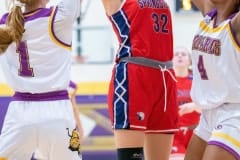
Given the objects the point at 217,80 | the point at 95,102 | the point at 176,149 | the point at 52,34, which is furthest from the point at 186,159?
the point at 95,102

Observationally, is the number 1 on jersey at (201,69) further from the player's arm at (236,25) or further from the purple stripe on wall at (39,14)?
the purple stripe on wall at (39,14)

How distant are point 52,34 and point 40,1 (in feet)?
0.61

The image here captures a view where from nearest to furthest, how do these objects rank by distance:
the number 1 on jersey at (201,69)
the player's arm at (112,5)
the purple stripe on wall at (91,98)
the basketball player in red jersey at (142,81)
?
the number 1 on jersey at (201,69) → the basketball player in red jersey at (142,81) → the player's arm at (112,5) → the purple stripe on wall at (91,98)

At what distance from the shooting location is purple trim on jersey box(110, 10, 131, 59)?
138 inches

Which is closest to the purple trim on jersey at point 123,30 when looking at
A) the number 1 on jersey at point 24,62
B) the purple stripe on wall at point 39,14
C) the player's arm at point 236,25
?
the purple stripe on wall at point 39,14

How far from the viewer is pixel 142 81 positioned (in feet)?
11.4

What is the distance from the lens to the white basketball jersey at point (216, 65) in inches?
115

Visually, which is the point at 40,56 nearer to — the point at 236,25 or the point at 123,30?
the point at 123,30

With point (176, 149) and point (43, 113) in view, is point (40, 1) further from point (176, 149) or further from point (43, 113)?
point (176, 149)

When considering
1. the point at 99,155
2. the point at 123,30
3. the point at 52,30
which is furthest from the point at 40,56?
the point at 99,155

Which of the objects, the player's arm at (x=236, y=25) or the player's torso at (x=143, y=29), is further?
the player's torso at (x=143, y=29)

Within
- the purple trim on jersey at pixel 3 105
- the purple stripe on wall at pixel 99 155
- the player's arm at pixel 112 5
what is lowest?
the purple stripe on wall at pixel 99 155

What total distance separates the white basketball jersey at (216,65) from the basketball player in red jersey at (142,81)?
42 centimetres

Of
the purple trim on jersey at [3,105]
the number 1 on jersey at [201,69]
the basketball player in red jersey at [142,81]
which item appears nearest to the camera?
the number 1 on jersey at [201,69]
